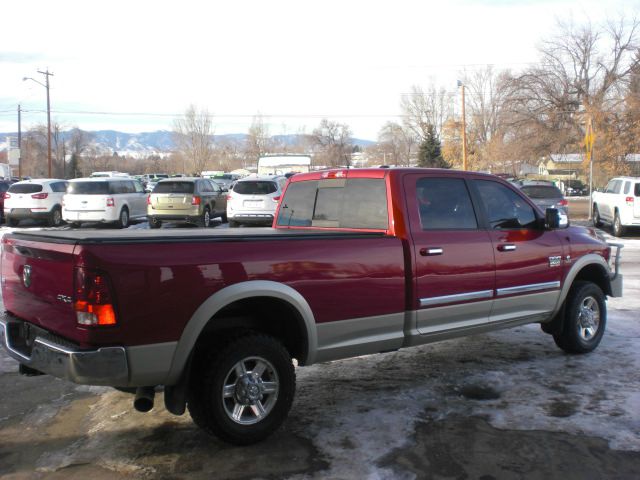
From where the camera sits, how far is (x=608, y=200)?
19672 millimetres

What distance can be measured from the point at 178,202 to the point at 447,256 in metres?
16.1

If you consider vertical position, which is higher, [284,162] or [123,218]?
[284,162]

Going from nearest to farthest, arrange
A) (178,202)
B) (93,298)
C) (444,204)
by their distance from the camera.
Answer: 1. (93,298)
2. (444,204)
3. (178,202)

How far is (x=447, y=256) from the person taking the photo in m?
5.12

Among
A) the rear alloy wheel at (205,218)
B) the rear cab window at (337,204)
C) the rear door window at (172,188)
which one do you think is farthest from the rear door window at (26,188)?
the rear cab window at (337,204)

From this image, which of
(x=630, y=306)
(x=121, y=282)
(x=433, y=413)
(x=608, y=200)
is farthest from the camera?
(x=608, y=200)

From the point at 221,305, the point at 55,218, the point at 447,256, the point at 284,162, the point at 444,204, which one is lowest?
the point at 55,218

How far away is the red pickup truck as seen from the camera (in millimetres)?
3664

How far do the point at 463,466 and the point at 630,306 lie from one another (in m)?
5.93

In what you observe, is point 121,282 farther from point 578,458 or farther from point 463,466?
point 578,458

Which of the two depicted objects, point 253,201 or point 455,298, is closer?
point 455,298

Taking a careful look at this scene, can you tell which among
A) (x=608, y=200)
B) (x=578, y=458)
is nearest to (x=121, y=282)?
(x=578, y=458)

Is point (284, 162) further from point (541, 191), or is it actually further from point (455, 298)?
point (455, 298)

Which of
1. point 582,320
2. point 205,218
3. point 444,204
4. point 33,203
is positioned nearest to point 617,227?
point 205,218
